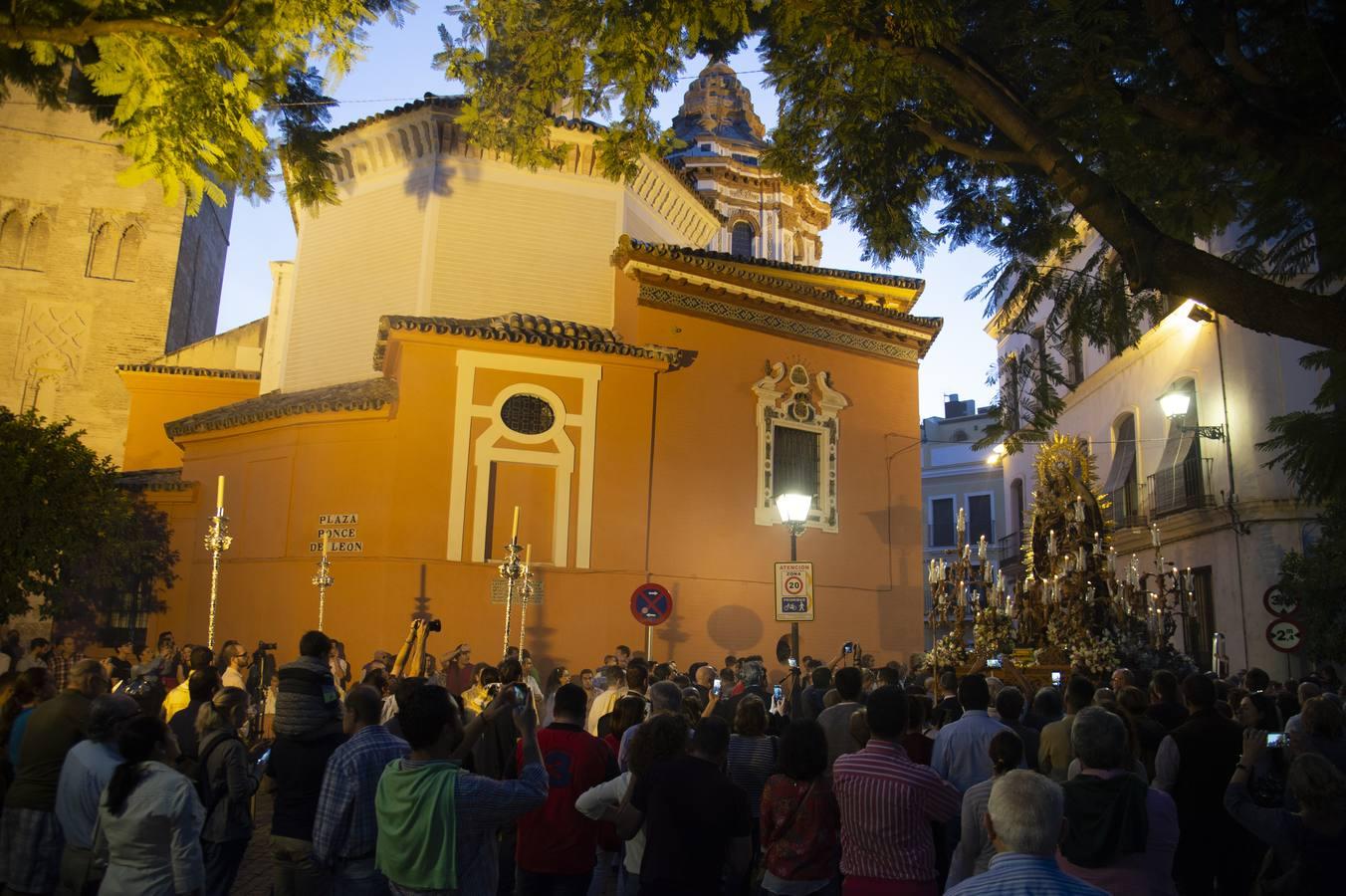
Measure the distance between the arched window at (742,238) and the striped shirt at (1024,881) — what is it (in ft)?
113

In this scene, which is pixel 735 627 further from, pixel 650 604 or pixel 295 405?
pixel 295 405

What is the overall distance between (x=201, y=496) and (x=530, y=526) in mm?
8272

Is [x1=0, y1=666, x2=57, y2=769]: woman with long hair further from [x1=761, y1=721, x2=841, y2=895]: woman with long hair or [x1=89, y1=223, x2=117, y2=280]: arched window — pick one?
[x1=89, y1=223, x2=117, y2=280]: arched window

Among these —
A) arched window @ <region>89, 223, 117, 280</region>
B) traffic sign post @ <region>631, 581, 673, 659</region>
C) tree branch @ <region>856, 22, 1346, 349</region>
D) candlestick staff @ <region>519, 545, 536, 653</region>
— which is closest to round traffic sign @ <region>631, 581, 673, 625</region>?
traffic sign post @ <region>631, 581, 673, 659</region>

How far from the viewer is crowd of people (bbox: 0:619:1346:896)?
14.3 feet

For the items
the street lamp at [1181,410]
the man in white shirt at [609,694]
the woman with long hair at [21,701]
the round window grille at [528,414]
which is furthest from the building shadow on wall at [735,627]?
the woman with long hair at [21,701]

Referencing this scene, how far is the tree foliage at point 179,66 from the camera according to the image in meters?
7.21

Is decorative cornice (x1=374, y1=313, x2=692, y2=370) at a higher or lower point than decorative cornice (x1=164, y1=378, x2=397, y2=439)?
higher

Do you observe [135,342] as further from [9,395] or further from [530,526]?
[530,526]

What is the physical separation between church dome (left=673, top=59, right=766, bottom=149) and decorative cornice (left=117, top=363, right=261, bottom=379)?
18.4 meters

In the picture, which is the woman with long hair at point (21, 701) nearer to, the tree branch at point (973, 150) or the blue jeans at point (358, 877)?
the blue jeans at point (358, 877)

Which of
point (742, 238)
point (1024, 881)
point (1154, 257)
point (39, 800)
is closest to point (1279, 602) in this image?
point (1154, 257)

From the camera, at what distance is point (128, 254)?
35875mm

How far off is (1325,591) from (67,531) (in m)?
23.1
